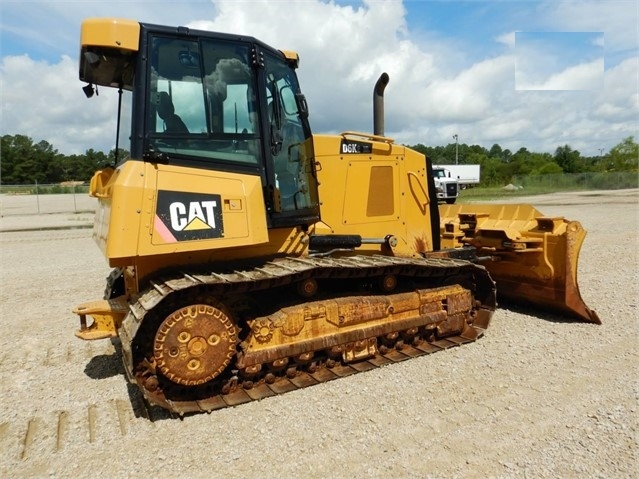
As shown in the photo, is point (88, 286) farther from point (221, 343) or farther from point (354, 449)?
point (354, 449)

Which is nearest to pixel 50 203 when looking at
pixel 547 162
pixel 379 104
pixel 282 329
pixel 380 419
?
pixel 379 104

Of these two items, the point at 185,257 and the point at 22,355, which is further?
the point at 22,355

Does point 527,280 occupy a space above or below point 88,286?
above

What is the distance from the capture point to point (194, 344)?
3.88 metres

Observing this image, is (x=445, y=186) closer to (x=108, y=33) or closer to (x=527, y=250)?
(x=527, y=250)

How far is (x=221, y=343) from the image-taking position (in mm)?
3982

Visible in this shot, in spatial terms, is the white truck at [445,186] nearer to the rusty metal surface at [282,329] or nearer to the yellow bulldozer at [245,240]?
the yellow bulldozer at [245,240]

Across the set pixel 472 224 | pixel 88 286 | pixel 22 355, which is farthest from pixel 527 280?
→ pixel 88 286

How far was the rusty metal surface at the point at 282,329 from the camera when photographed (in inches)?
150

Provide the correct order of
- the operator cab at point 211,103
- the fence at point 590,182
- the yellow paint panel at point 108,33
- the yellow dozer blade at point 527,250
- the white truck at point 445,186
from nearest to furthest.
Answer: the yellow paint panel at point 108,33, the operator cab at point 211,103, the yellow dozer blade at point 527,250, the white truck at point 445,186, the fence at point 590,182

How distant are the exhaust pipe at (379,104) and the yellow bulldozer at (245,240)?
0.20 feet

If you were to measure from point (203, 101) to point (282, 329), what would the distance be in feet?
6.92

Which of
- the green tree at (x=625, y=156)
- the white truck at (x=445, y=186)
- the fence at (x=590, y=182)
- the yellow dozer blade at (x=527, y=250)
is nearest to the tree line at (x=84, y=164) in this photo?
the green tree at (x=625, y=156)

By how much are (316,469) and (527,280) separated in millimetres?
4316
